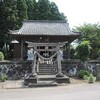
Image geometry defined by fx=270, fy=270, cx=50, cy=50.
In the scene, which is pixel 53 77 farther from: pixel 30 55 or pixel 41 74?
pixel 30 55

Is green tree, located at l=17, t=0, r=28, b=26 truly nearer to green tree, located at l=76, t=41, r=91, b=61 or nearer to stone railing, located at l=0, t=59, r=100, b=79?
stone railing, located at l=0, t=59, r=100, b=79

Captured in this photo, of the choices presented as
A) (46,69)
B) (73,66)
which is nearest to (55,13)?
(73,66)

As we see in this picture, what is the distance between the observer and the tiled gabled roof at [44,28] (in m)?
30.8

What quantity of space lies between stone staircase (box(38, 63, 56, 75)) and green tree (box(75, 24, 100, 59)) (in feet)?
46.9

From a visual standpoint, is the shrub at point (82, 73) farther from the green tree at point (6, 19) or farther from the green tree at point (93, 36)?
the green tree at point (6, 19)

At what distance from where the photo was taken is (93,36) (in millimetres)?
41844

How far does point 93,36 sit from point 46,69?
18.2 meters

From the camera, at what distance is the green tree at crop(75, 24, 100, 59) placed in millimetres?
40969

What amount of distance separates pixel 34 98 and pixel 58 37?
18.0m

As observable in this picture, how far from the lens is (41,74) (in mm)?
24391

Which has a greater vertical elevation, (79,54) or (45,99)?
(79,54)

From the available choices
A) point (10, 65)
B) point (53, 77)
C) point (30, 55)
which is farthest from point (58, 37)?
point (53, 77)

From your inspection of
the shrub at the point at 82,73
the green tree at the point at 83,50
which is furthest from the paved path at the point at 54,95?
the green tree at the point at 83,50

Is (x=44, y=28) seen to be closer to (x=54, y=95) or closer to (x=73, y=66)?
(x=73, y=66)
